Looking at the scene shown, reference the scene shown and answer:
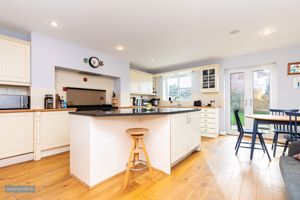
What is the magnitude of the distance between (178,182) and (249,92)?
3.64m

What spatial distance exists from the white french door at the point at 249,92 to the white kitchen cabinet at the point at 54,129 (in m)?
4.44

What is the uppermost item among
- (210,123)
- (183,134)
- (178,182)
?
(183,134)

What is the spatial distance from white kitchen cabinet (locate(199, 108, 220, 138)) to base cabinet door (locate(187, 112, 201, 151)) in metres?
1.43

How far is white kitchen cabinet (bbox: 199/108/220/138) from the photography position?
4.09 meters

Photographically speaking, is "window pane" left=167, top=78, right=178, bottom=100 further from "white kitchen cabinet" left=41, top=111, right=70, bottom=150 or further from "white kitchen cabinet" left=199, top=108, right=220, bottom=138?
"white kitchen cabinet" left=41, top=111, right=70, bottom=150

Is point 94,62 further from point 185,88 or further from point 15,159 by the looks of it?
point 185,88

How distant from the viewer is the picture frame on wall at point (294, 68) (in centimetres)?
339

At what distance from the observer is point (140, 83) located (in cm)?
513

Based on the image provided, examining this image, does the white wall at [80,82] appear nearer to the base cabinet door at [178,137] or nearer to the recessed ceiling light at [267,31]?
the base cabinet door at [178,137]

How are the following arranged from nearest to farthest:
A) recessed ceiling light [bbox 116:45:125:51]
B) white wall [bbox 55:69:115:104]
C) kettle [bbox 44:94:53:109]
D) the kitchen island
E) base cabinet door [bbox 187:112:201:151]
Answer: the kitchen island < base cabinet door [bbox 187:112:201:151] < kettle [bbox 44:94:53:109] < white wall [bbox 55:69:115:104] < recessed ceiling light [bbox 116:45:125:51]

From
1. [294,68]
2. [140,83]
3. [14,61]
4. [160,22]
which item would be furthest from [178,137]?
[294,68]

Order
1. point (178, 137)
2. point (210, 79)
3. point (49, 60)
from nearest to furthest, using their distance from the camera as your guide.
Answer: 1. point (178, 137)
2. point (49, 60)
3. point (210, 79)

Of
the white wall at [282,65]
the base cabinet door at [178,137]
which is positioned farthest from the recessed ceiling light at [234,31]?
the base cabinet door at [178,137]

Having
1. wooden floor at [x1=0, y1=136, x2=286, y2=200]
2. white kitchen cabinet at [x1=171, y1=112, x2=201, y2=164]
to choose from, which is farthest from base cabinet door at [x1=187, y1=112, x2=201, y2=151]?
wooden floor at [x1=0, y1=136, x2=286, y2=200]
